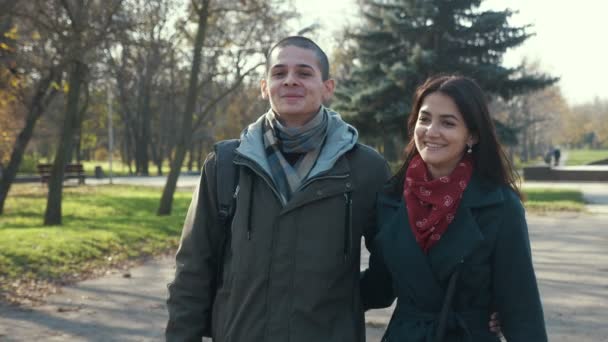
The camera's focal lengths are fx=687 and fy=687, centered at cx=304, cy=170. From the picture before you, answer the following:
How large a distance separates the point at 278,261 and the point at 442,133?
83cm

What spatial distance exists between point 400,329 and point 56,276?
7.21 metres

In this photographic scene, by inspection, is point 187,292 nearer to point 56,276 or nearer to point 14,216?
point 56,276

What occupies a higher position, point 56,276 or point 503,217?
point 503,217

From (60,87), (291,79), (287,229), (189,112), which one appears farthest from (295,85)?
(189,112)

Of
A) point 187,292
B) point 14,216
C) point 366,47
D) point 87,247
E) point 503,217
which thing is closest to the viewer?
point 503,217

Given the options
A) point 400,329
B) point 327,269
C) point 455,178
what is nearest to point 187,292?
point 327,269

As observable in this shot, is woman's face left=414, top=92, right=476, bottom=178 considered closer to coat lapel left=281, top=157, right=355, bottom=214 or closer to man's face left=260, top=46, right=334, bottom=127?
coat lapel left=281, top=157, right=355, bottom=214

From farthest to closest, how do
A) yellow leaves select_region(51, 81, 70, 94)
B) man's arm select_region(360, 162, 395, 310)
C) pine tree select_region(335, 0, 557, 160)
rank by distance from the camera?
pine tree select_region(335, 0, 557, 160), yellow leaves select_region(51, 81, 70, 94), man's arm select_region(360, 162, 395, 310)

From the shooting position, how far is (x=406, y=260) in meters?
2.73

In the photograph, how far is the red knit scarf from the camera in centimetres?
268

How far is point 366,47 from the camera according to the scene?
26.7 m

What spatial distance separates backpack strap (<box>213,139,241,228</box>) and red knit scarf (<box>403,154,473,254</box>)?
2.37 ft

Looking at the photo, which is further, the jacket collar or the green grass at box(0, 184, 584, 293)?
the green grass at box(0, 184, 584, 293)

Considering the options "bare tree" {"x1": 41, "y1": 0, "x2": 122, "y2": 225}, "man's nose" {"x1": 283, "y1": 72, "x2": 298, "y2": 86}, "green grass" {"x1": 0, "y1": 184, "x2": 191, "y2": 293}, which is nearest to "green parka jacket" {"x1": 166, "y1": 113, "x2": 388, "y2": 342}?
"man's nose" {"x1": 283, "y1": 72, "x2": 298, "y2": 86}
